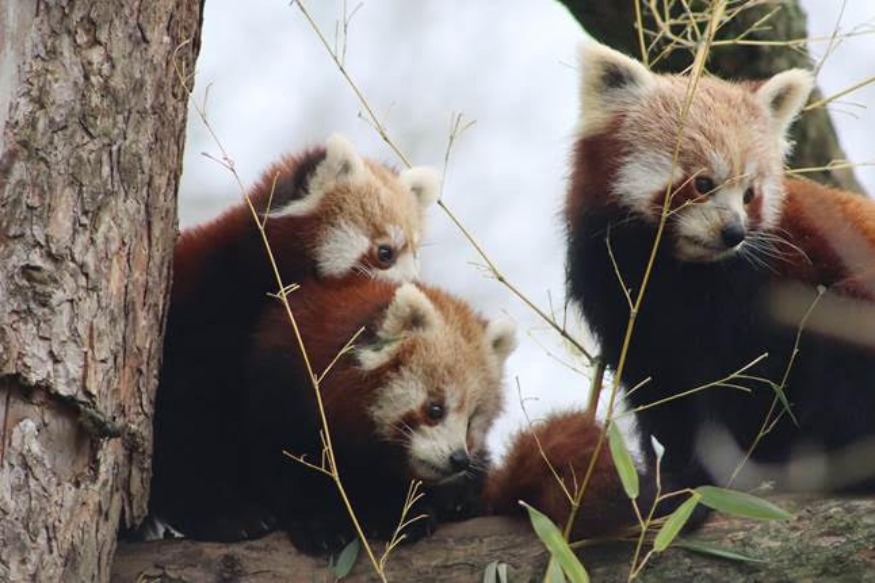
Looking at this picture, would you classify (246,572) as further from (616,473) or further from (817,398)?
(817,398)

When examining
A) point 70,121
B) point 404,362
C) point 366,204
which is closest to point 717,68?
point 366,204

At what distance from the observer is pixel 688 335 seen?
3.92 meters

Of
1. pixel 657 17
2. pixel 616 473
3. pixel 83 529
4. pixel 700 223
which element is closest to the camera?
pixel 83 529

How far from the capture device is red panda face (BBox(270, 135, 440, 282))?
4.53m

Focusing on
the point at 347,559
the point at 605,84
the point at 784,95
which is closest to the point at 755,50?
the point at 784,95

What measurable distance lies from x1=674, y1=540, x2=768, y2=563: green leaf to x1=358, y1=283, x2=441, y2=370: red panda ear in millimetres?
1184

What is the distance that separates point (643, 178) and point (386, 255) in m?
1.18

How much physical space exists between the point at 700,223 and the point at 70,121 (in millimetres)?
1860

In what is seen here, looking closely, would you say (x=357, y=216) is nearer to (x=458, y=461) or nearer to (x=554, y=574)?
(x=458, y=461)

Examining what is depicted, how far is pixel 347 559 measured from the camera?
3525 millimetres

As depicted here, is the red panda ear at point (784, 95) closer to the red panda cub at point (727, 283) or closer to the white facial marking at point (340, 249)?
the red panda cub at point (727, 283)

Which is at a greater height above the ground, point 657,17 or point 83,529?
point 657,17

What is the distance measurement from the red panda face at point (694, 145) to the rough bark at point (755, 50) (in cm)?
84

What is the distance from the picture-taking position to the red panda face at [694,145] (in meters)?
3.80
